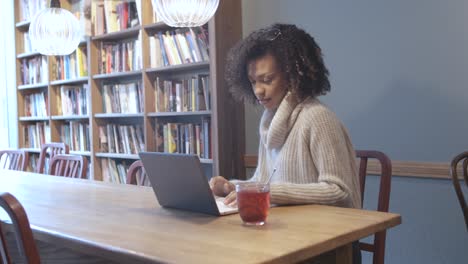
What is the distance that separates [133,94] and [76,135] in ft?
3.00

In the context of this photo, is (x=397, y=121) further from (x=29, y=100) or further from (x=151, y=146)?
(x=29, y=100)

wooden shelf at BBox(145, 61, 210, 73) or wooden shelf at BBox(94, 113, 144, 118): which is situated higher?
wooden shelf at BBox(145, 61, 210, 73)

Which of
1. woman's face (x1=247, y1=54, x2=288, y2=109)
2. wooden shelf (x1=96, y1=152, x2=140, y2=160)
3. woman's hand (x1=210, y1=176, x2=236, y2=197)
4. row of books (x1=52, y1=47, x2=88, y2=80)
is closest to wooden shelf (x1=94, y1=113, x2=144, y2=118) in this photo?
wooden shelf (x1=96, y1=152, x2=140, y2=160)

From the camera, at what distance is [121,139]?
3.71 metres

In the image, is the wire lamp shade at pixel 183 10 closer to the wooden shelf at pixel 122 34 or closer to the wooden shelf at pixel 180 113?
the wooden shelf at pixel 180 113

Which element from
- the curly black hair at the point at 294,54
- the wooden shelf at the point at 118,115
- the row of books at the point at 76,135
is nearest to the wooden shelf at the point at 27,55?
the row of books at the point at 76,135

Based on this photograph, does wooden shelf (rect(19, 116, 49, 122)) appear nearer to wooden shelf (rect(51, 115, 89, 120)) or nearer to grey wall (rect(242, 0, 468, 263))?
wooden shelf (rect(51, 115, 89, 120))

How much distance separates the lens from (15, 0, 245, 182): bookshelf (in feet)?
9.67

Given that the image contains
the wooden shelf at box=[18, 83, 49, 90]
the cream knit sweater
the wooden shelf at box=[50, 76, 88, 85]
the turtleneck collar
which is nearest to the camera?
the cream knit sweater

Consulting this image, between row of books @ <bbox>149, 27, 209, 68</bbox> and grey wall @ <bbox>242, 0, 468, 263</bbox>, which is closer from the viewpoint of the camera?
grey wall @ <bbox>242, 0, 468, 263</bbox>

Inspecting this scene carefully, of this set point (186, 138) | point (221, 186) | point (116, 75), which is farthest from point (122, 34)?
point (221, 186)

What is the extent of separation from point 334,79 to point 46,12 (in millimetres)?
1650

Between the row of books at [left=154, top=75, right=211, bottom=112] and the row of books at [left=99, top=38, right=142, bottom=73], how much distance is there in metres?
0.29

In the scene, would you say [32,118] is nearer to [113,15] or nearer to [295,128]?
[113,15]
